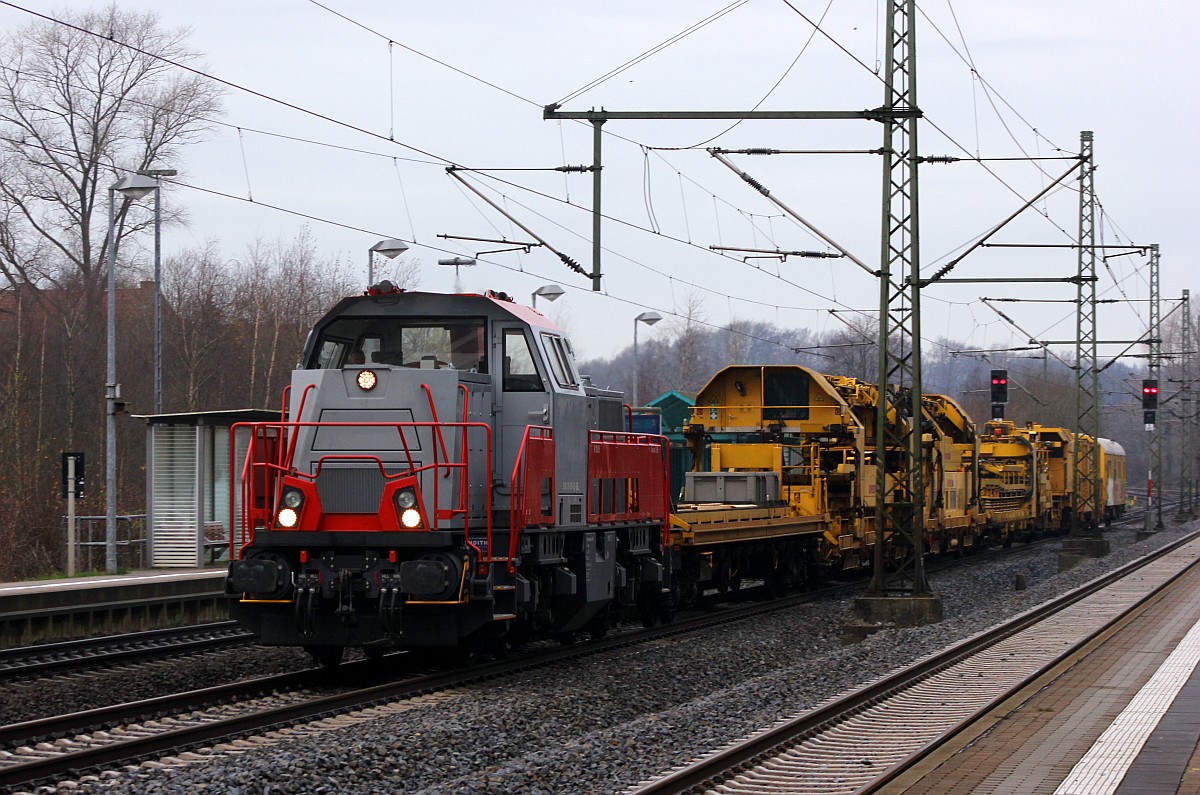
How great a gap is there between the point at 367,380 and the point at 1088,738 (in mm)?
6973

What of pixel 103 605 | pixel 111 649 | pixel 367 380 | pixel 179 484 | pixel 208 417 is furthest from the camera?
pixel 179 484

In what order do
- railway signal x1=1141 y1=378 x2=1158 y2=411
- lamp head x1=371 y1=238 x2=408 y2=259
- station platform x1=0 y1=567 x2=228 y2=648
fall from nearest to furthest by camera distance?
station platform x1=0 y1=567 x2=228 y2=648 → lamp head x1=371 y1=238 x2=408 y2=259 → railway signal x1=1141 y1=378 x2=1158 y2=411

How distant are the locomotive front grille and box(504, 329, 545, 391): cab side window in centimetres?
186

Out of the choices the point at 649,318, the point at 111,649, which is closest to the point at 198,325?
the point at 649,318

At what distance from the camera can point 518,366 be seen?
13.5 metres

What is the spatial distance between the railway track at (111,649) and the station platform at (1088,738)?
9005 mm

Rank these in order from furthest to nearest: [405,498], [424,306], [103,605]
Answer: [103,605] → [424,306] → [405,498]

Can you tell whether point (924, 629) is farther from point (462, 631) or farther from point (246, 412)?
point (246, 412)

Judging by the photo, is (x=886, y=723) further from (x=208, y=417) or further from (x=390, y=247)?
(x=390, y=247)

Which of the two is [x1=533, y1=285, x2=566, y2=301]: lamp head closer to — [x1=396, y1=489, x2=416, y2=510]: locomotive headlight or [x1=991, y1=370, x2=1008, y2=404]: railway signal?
[x1=991, y1=370, x2=1008, y2=404]: railway signal

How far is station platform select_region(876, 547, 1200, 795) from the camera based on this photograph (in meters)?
8.02

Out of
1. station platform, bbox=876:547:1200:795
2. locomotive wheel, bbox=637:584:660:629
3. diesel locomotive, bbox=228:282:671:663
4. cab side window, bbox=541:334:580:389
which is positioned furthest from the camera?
locomotive wheel, bbox=637:584:660:629

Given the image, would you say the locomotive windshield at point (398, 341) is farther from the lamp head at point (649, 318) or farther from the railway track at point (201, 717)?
the lamp head at point (649, 318)

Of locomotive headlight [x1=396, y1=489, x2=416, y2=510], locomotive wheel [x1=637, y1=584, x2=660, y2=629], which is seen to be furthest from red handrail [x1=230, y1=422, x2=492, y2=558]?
locomotive wheel [x1=637, y1=584, x2=660, y2=629]
